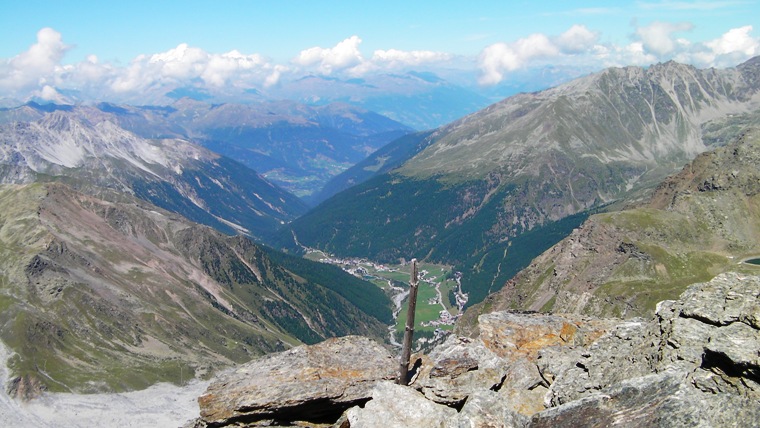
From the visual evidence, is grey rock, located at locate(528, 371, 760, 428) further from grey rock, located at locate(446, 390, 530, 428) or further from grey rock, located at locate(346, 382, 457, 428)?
grey rock, located at locate(346, 382, 457, 428)

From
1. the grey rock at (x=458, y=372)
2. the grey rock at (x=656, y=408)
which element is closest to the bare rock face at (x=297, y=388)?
the grey rock at (x=458, y=372)

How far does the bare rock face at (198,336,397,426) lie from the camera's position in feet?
112

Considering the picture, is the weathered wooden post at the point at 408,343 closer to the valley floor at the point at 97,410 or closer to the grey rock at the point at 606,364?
the grey rock at the point at 606,364

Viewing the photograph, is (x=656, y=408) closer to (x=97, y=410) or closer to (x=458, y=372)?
(x=458, y=372)

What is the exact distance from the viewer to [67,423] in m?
172

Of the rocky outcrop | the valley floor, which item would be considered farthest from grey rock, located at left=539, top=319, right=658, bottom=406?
the valley floor

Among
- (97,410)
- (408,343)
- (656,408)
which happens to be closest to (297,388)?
(408,343)

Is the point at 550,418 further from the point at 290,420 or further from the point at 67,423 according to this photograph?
the point at 67,423

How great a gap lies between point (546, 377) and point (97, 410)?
18591 centimetres

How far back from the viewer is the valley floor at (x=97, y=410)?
17138 centimetres

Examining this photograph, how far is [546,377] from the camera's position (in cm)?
3134

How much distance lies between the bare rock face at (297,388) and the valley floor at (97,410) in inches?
6151

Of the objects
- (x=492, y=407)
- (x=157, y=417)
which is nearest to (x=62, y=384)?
(x=157, y=417)

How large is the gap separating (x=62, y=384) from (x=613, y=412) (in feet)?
687
